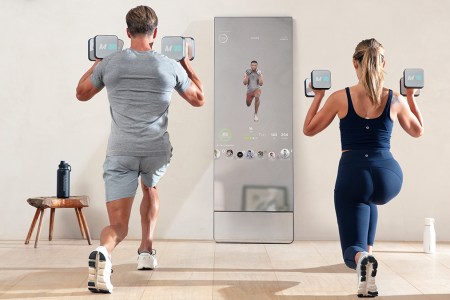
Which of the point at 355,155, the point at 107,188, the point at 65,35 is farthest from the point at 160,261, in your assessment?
the point at 65,35

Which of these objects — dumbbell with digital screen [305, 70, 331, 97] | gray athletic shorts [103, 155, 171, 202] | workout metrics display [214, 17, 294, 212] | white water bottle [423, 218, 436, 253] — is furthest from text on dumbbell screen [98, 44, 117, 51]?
white water bottle [423, 218, 436, 253]

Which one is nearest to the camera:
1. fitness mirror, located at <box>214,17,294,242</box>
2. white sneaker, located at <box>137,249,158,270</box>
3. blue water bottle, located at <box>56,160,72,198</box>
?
white sneaker, located at <box>137,249,158,270</box>

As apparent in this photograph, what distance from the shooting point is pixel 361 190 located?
357cm

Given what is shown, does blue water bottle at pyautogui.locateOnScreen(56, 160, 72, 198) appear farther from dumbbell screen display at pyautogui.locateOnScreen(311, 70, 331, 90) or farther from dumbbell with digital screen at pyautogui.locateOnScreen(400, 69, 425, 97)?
dumbbell with digital screen at pyautogui.locateOnScreen(400, 69, 425, 97)

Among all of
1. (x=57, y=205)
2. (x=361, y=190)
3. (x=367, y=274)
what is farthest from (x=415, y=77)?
(x=57, y=205)

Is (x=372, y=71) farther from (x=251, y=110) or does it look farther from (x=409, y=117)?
(x=251, y=110)

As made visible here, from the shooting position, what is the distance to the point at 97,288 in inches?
141

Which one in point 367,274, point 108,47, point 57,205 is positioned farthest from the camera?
point 57,205

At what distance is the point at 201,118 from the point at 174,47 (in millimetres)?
2337

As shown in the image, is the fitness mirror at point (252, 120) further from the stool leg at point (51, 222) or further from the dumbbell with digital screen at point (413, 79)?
the dumbbell with digital screen at point (413, 79)

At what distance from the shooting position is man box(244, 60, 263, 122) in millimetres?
6293

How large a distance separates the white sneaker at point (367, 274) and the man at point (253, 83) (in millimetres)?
3014

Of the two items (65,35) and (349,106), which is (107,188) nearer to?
(349,106)

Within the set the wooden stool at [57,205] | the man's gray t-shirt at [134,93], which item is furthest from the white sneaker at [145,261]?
the wooden stool at [57,205]
